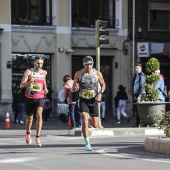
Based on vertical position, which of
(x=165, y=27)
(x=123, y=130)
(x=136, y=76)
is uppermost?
(x=165, y=27)

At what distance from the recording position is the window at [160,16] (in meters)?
35.0

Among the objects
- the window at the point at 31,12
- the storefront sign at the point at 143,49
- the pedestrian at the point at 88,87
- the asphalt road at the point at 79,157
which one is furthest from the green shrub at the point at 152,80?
the storefront sign at the point at 143,49

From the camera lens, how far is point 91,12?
111 feet

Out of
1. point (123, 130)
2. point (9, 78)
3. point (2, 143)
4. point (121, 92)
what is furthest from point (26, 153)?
point (9, 78)

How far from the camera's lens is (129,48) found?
34281mm

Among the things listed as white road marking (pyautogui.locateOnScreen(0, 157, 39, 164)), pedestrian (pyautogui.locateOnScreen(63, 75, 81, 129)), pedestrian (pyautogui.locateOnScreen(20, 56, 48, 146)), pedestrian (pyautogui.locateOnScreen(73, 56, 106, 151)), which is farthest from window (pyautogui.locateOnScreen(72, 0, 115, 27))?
white road marking (pyautogui.locateOnScreen(0, 157, 39, 164))

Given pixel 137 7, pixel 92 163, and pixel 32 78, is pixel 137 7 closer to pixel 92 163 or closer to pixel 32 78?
pixel 32 78

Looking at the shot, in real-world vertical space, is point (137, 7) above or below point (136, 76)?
above

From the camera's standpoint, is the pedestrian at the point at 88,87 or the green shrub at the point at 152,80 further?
the green shrub at the point at 152,80

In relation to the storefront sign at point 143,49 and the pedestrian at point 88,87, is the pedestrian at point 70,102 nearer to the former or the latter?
the pedestrian at point 88,87

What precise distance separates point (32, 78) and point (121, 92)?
14.1 metres

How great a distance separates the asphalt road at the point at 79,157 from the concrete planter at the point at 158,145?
13 centimetres

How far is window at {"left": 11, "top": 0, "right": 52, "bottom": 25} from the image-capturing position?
31922 mm

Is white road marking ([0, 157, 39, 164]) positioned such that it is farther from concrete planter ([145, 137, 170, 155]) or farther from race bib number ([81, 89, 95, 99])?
concrete planter ([145, 137, 170, 155])
